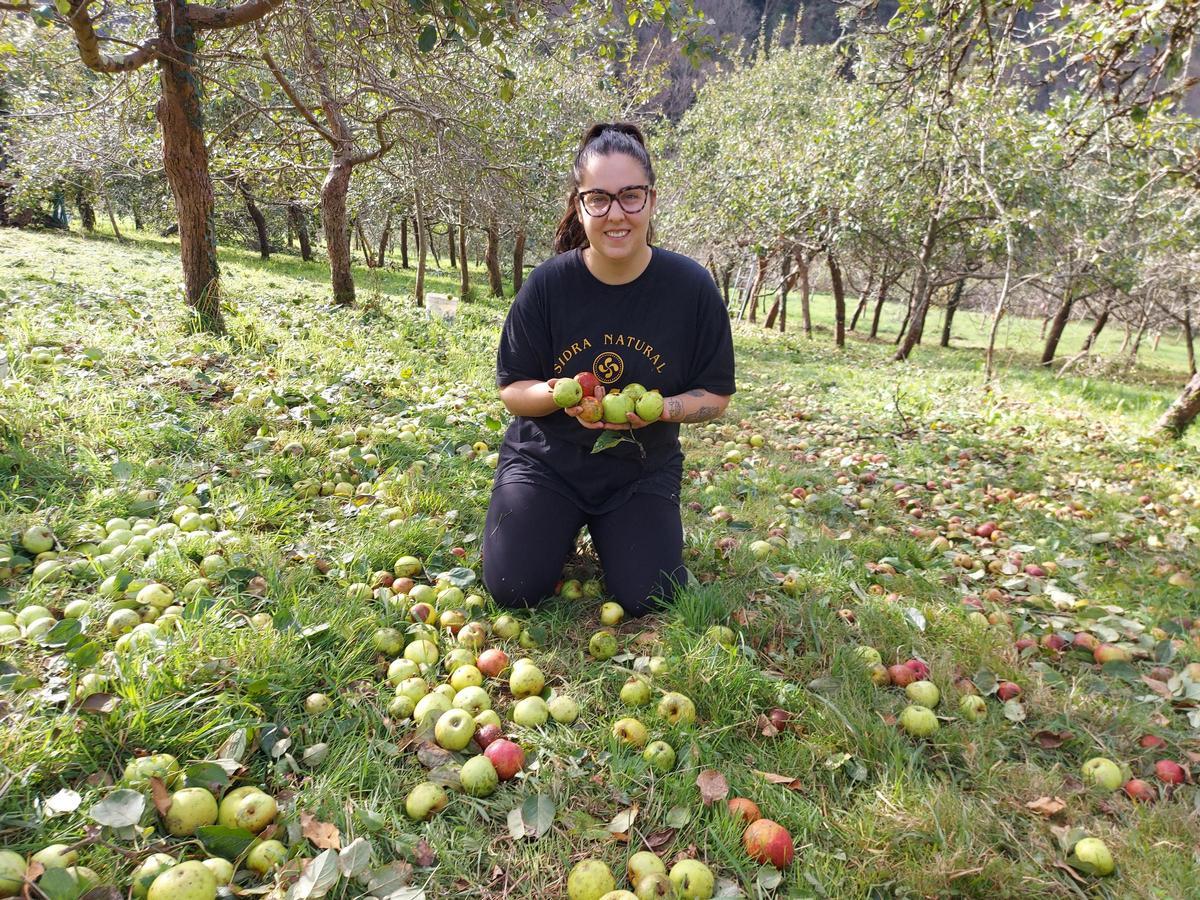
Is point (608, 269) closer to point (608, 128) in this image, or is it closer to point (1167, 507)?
A: point (608, 128)

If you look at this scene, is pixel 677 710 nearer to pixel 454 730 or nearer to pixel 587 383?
pixel 454 730

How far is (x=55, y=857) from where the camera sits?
150 centimetres

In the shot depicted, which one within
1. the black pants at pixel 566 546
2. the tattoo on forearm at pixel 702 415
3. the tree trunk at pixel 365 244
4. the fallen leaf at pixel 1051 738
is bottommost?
the fallen leaf at pixel 1051 738

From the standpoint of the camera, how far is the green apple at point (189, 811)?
66.4 inches

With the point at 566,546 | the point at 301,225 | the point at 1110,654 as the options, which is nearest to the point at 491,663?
the point at 566,546

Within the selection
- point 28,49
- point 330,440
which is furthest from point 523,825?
point 28,49

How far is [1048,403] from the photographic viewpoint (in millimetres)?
8516

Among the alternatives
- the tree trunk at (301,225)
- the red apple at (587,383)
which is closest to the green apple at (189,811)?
the red apple at (587,383)

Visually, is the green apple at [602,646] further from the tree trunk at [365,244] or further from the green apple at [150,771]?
the tree trunk at [365,244]

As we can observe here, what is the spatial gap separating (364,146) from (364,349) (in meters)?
6.75

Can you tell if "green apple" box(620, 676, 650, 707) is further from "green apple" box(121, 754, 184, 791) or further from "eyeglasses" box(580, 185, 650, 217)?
"eyeglasses" box(580, 185, 650, 217)

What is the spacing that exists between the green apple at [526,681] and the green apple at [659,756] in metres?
0.50

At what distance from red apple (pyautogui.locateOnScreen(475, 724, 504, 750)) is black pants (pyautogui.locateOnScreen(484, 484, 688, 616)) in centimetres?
79

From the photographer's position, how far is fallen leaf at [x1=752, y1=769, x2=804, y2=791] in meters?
2.02
